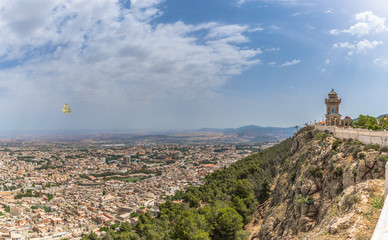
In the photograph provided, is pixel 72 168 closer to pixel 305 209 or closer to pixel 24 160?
pixel 24 160

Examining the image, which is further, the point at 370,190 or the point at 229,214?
the point at 229,214

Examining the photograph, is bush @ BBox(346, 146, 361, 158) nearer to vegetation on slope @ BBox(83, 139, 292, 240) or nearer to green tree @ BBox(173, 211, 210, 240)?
vegetation on slope @ BBox(83, 139, 292, 240)

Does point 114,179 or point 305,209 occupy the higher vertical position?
point 305,209

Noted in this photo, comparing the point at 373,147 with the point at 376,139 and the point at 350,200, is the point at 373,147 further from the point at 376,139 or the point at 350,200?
the point at 350,200

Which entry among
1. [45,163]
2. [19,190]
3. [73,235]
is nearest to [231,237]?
[73,235]

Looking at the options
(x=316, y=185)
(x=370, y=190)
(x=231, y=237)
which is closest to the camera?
(x=370, y=190)

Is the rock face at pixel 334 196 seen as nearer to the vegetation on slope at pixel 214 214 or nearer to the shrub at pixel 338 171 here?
the shrub at pixel 338 171
